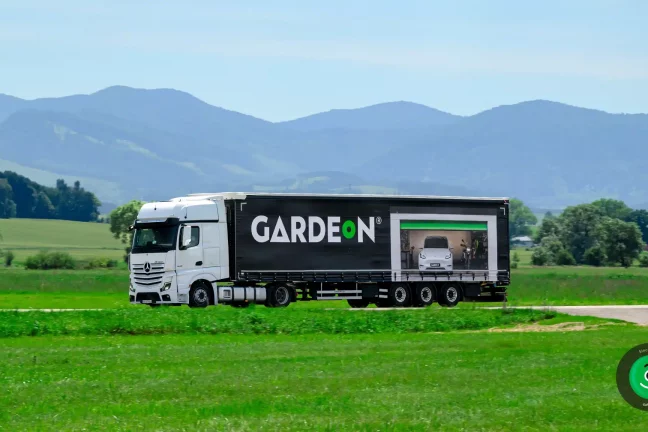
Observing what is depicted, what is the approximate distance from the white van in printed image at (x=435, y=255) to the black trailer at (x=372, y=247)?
4cm

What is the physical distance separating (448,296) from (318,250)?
229 inches

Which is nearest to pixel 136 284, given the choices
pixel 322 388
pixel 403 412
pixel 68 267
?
pixel 322 388

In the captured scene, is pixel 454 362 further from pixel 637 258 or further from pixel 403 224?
pixel 637 258

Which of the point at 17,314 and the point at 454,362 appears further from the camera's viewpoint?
the point at 17,314

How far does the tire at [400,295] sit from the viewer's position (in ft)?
148

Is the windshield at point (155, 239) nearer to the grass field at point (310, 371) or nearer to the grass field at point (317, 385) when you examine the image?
the grass field at point (310, 371)

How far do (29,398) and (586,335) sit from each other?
51.7 ft

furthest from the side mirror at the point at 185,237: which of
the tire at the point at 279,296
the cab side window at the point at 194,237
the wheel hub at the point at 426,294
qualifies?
the wheel hub at the point at 426,294

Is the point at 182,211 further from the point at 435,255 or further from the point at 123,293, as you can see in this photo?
the point at 123,293

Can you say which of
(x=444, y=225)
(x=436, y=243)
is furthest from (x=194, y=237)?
(x=444, y=225)

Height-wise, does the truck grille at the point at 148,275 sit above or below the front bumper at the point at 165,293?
above

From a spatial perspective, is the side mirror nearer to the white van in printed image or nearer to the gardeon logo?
the gardeon logo

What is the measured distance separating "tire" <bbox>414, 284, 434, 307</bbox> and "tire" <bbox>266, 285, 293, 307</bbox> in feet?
17.3

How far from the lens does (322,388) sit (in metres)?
18.2
